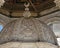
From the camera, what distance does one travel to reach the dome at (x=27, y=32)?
2.42 m

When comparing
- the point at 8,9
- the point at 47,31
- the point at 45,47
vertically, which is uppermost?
the point at 8,9

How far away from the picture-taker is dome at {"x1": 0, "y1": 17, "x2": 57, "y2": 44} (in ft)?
7.93

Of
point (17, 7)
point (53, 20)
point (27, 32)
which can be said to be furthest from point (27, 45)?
point (17, 7)

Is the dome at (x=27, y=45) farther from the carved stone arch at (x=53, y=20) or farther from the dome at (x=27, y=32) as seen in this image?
the carved stone arch at (x=53, y=20)

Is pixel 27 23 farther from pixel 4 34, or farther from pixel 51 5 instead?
pixel 51 5

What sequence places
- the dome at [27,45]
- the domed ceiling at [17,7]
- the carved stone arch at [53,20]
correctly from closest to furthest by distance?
the dome at [27,45]
the carved stone arch at [53,20]
the domed ceiling at [17,7]

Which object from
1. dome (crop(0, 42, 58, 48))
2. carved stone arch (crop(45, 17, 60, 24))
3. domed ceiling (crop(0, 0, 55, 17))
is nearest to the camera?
dome (crop(0, 42, 58, 48))

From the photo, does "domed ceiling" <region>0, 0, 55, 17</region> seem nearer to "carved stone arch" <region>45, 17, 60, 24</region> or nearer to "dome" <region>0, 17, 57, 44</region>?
"carved stone arch" <region>45, 17, 60, 24</region>

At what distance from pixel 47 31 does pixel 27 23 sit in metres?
0.23

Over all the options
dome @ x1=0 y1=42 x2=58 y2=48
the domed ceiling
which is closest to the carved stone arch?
the domed ceiling

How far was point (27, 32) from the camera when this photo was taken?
2.45m

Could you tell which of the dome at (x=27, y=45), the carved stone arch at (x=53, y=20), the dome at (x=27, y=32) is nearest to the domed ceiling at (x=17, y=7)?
the carved stone arch at (x=53, y=20)

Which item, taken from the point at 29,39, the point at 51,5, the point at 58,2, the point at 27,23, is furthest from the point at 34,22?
the point at 51,5

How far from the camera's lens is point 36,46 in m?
2.36
